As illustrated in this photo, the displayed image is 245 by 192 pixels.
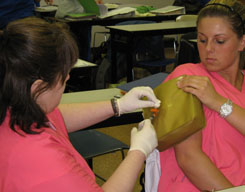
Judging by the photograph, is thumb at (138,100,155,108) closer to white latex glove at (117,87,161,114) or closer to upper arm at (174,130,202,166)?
white latex glove at (117,87,161,114)

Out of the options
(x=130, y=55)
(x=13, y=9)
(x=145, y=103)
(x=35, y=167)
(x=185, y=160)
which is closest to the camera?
(x=35, y=167)

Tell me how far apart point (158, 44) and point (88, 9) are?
985 millimetres

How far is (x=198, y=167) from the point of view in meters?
1.20

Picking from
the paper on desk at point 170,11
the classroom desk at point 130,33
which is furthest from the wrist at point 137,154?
the paper on desk at point 170,11

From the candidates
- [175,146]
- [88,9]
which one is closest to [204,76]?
[175,146]

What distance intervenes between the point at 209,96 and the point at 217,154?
8.2 inches

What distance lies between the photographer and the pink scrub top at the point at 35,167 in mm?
845

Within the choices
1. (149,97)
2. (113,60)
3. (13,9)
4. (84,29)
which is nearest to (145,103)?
(149,97)

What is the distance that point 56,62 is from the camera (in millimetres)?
894

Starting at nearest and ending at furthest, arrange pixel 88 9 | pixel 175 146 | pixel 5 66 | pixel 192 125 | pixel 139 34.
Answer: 1. pixel 5 66
2. pixel 192 125
3. pixel 175 146
4. pixel 139 34
5. pixel 88 9

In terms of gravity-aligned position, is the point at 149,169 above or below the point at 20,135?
below

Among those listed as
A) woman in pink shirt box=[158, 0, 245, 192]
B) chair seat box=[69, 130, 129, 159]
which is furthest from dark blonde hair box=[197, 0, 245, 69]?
chair seat box=[69, 130, 129, 159]

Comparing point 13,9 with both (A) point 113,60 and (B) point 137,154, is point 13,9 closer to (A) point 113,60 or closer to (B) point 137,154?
(A) point 113,60

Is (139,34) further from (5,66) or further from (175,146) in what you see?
(5,66)
